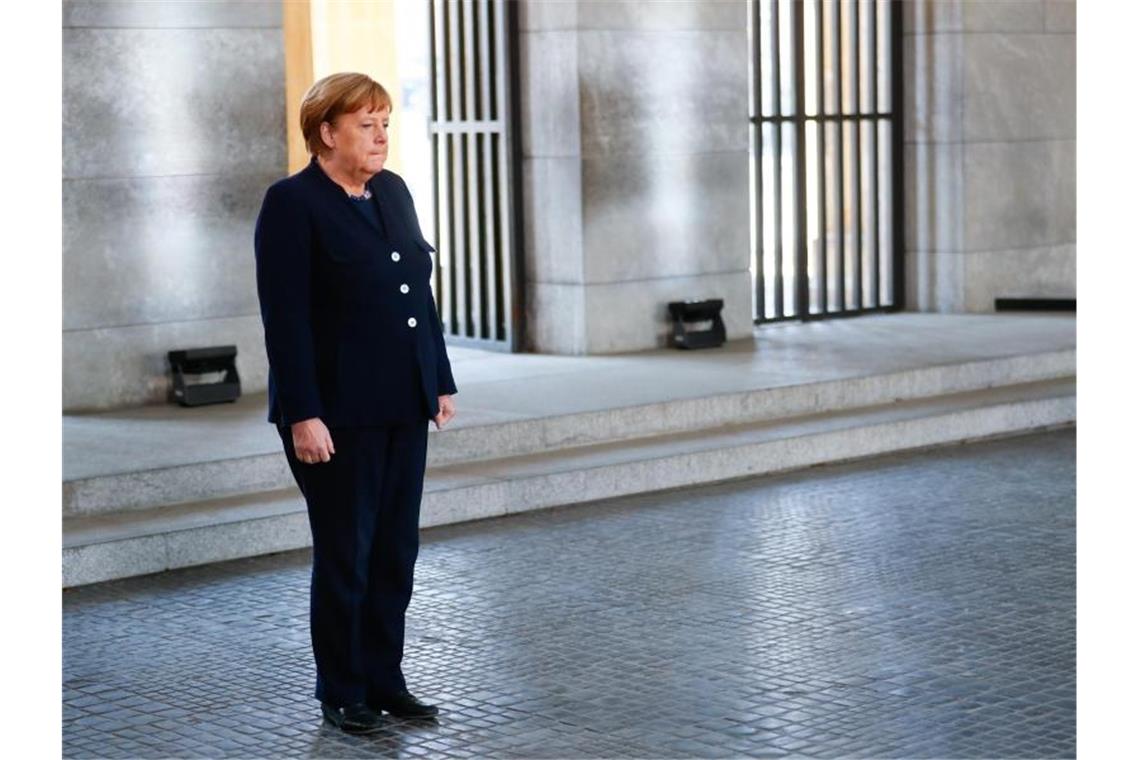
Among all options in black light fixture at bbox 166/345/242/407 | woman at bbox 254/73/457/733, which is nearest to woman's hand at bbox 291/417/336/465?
woman at bbox 254/73/457/733

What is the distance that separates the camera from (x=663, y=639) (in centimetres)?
652

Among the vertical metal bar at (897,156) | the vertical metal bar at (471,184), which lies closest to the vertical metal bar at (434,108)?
the vertical metal bar at (471,184)

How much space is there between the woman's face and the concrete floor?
3377 mm

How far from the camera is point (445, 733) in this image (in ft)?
17.8

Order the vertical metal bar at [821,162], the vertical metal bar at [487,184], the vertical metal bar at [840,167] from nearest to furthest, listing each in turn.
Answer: the vertical metal bar at [487,184]
the vertical metal bar at [821,162]
the vertical metal bar at [840,167]

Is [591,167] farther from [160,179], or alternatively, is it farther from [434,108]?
[160,179]

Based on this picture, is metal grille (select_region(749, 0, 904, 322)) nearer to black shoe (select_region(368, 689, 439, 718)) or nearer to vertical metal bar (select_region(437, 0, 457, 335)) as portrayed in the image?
vertical metal bar (select_region(437, 0, 457, 335))

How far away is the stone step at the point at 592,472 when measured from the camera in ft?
25.8

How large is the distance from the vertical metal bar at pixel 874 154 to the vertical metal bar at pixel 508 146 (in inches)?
139

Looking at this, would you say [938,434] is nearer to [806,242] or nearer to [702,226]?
[702,226]

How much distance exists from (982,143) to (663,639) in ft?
30.8

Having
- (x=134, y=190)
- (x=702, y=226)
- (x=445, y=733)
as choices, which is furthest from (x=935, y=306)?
(x=445, y=733)

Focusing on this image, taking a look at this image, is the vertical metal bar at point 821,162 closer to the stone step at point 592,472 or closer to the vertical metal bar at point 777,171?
the vertical metal bar at point 777,171
